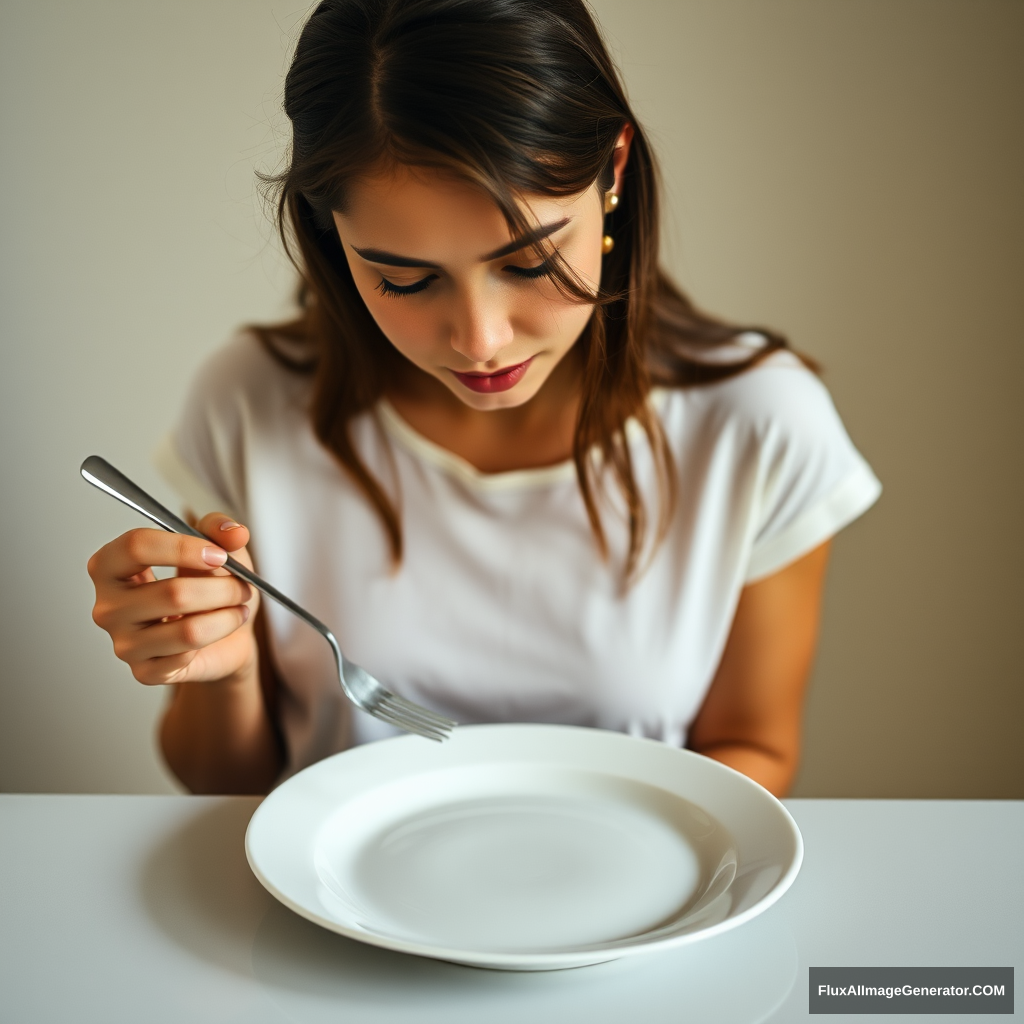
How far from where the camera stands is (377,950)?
558 mm

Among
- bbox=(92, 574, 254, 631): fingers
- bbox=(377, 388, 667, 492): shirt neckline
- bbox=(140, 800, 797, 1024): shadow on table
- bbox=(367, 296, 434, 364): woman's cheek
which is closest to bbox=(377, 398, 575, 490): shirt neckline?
bbox=(377, 388, 667, 492): shirt neckline

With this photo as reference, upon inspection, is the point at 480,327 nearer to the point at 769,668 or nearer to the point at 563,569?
the point at 563,569

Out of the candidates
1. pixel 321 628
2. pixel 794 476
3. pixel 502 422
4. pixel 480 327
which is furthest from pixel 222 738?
pixel 794 476

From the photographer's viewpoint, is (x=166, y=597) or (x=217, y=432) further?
(x=217, y=432)

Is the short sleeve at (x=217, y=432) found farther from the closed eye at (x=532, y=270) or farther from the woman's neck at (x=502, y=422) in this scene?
the closed eye at (x=532, y=270)

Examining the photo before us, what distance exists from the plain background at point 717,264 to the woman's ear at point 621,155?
1.91 ft

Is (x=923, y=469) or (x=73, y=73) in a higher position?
(x=73, y=73)

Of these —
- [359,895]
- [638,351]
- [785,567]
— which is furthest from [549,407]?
[359,895]

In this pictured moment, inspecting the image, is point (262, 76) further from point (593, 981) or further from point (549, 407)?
point (593, 981)

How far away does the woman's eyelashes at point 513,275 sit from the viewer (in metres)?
0.69

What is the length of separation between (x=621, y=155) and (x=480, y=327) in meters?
0.22

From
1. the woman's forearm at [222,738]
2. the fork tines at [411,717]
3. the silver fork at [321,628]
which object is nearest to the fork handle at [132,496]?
the silver fork at [321,628]

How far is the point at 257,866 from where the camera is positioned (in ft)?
1.89

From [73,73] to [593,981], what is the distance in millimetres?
1318
